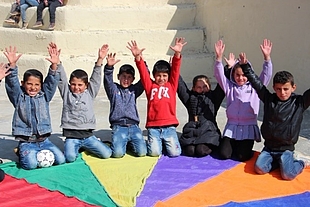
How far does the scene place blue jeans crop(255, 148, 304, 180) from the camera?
12.9ft

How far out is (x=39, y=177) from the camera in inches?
158

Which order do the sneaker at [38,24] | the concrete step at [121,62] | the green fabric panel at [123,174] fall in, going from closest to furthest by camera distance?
the green fabric panel at [123,174] → the concrete step at [121,62] → the sneaker at [38,24]

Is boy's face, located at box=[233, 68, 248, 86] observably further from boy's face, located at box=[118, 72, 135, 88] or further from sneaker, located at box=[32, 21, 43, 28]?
sneaker, located at box=[32, 21, 43, 28]

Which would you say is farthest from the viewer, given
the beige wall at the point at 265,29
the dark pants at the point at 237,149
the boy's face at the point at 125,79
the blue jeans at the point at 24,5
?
the blue jeans at the point at 24,5

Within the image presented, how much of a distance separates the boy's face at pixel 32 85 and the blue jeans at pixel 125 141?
92cm

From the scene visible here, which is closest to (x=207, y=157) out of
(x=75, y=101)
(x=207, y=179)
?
(x=207, y=179)

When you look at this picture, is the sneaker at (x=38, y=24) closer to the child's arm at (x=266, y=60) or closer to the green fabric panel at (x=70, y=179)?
the green fabric panel at (x=70, y=179)

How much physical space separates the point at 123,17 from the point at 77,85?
4.55 meters

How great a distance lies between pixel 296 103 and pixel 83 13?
18.4 feet

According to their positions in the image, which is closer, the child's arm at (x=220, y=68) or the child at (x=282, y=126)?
the child at (x=282, y=126)

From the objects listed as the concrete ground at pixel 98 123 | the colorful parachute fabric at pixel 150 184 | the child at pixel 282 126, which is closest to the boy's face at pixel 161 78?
the colorful parachute fabric at pixel 150 184

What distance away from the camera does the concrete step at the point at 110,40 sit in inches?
334

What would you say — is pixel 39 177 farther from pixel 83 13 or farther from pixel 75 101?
pixel 83 13

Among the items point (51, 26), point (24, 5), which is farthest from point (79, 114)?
point (24, 5)
